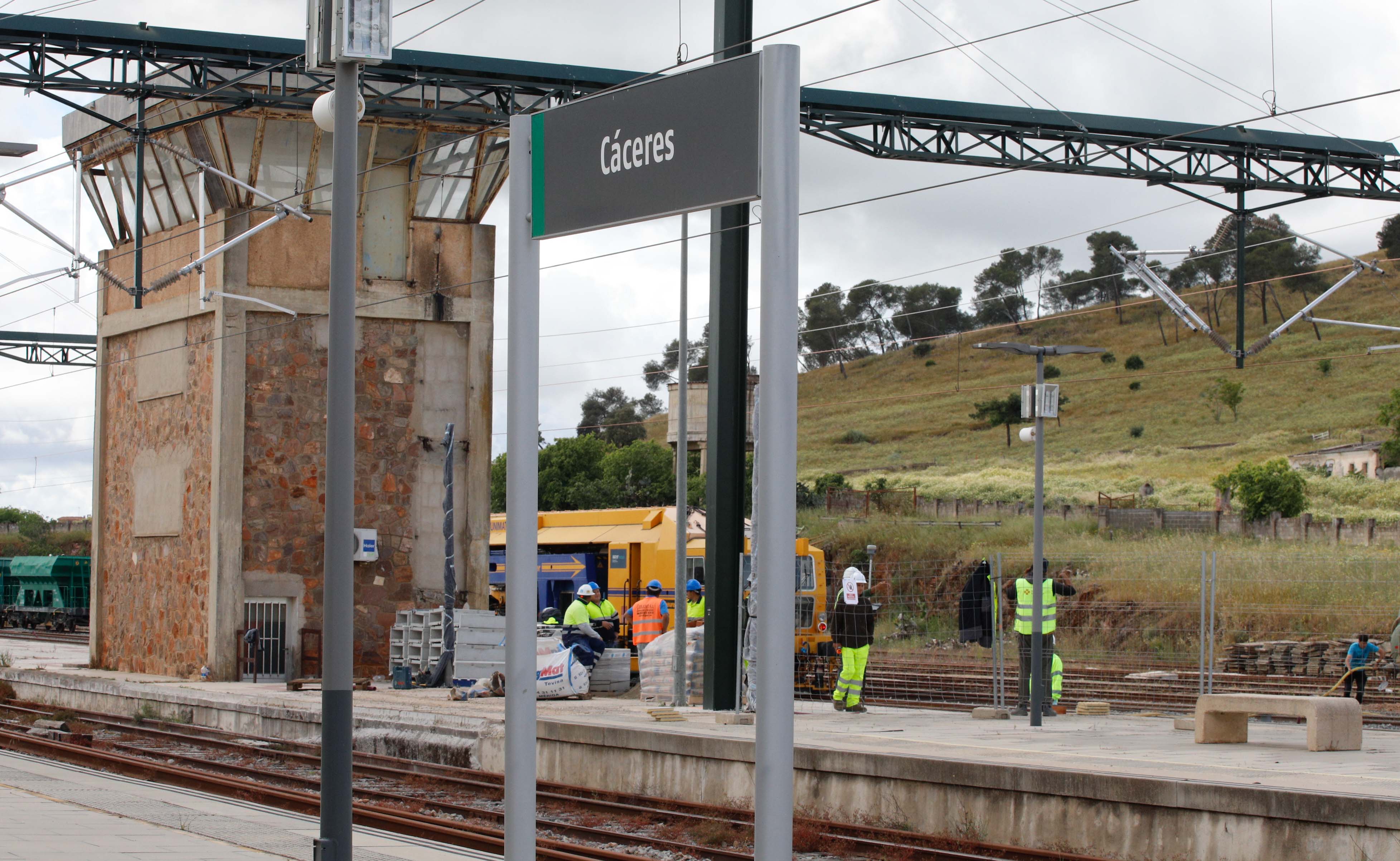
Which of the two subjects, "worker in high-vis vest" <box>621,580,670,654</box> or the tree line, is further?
the tree line

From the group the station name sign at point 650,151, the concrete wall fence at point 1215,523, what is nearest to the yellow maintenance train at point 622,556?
the station name sign at point 650,151

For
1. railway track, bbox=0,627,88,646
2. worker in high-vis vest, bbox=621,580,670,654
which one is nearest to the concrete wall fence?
worker in high-vis vest, bbox=621,580,670,654

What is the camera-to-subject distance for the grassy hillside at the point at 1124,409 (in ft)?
229

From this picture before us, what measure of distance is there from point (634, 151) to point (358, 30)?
376 centimetres

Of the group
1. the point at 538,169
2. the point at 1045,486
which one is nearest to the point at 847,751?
the point at 538,169

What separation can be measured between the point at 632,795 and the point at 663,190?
1019cm

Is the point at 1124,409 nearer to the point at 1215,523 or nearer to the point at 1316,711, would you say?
the point at 1215,523

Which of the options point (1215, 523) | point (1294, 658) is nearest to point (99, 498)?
point (1294, 658)

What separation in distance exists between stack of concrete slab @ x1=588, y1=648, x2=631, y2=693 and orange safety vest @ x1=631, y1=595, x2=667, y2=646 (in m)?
1.03

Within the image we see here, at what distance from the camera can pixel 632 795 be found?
1456 cm

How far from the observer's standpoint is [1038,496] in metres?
16.6

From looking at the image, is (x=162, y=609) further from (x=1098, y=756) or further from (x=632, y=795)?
(x=1098, y=756)

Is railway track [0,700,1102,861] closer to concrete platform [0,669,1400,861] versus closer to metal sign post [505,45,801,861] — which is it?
concrete platform [0,669,1400,861]

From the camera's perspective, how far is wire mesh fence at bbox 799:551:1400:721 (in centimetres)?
2139
